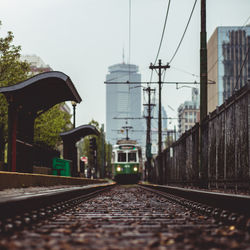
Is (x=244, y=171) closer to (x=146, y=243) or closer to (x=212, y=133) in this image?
(x=212, y=133)

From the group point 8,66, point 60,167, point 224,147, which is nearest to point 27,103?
point 224,147

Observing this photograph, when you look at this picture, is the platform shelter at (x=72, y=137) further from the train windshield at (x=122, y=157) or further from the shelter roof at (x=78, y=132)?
the train windshield at (x=122, y=157)

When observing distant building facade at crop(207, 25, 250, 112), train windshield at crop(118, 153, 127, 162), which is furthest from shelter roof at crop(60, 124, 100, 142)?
distant building facade at crop(207, 25, 250, 112)

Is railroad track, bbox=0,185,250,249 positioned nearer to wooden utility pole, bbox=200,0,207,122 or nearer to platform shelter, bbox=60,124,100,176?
wooden utility pole, bbox=200,0,207,122

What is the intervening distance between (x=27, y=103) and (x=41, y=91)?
25.6 inches

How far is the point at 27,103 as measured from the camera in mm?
14547

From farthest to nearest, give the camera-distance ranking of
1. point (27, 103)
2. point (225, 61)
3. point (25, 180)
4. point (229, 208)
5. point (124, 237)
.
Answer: point (225, 61) → point (27, 103) → point (25, 180) → point (229, 208) → point (124, 237)

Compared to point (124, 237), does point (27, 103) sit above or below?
above

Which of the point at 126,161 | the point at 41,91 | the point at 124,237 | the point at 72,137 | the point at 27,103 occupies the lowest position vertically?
the point at 124,237

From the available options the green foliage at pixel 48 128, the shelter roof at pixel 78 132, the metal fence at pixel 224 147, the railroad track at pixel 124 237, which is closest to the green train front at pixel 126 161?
the green foliage at pixel 48 128

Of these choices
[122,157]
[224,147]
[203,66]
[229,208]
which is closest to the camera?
[229,208]

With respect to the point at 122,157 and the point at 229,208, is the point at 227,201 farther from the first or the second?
the point at 122,157

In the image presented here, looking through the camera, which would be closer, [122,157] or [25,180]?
[25,180]

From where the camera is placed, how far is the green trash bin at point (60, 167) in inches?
843
